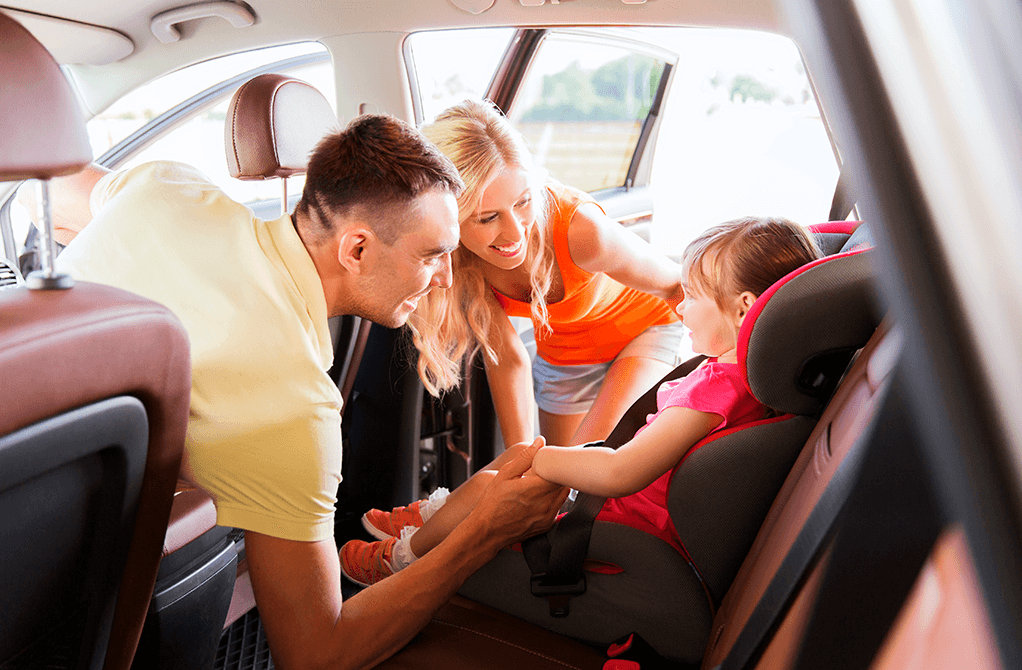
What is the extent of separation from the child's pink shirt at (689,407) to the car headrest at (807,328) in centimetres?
15

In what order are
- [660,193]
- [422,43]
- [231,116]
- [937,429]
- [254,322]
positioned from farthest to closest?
1. [660,193]
2. [422,43]
3. [231,116]
4. [254,322]
5. [937,429]

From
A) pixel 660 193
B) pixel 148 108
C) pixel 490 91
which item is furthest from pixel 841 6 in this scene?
pixel 660 193

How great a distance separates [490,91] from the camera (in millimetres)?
2734

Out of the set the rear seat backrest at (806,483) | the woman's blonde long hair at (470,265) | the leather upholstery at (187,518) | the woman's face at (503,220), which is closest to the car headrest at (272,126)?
the woman's blonde long hair at (470,265)

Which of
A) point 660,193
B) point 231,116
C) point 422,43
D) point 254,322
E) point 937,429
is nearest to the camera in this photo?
point 937,429

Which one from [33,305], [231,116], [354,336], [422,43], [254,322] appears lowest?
[354,336]

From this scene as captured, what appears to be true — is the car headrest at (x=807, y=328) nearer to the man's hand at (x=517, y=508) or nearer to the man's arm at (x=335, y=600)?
the man's hand at (x=517, y=508)

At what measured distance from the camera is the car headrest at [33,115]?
0.69 meters

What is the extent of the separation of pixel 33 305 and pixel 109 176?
1.08 metres

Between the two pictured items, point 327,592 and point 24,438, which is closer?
point 24,438

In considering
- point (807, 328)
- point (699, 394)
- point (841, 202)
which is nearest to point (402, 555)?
point (699, 394)

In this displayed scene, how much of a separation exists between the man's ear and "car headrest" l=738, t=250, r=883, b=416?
66 centimetres

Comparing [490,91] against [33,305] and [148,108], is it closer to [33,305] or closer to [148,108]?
[148,108]

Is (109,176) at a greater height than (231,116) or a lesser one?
lesser
